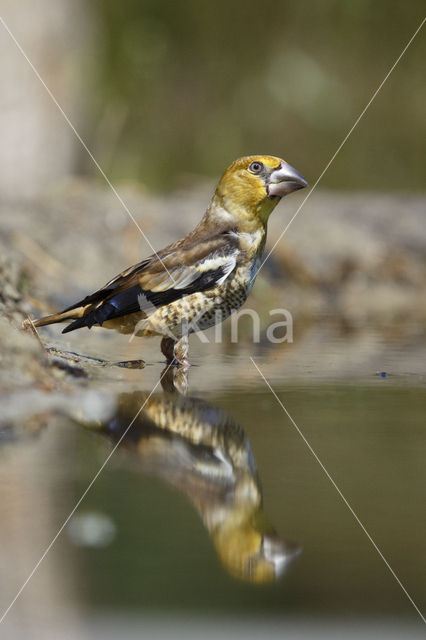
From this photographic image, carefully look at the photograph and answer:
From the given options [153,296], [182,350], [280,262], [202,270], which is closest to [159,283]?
[153,296]

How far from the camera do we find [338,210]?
7723mm

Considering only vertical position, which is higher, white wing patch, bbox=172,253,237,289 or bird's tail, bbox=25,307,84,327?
white wing patch, bbox=172,253,237,289

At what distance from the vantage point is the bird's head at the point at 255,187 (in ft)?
14.1

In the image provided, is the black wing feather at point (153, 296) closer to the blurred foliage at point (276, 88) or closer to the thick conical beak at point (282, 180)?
the thick conical beak at point (282, 180)

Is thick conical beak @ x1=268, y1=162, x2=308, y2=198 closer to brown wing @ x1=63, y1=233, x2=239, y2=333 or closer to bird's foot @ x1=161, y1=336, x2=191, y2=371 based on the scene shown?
brown wing @ x1=63, y1=233, x2=239, y2=333

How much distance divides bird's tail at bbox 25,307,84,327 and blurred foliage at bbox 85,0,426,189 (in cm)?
614

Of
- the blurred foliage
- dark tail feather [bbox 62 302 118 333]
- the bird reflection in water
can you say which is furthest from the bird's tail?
the blurred foliage

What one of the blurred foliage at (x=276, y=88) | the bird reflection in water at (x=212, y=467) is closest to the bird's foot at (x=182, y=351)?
the bird reflection in water at (x=212, y=467)

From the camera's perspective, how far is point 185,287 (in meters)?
3.93

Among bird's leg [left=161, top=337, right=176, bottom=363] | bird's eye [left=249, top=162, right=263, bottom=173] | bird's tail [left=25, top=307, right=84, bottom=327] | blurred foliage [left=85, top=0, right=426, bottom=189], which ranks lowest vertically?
blurred foliage [left=85, top=0, right=426, bottom=189]

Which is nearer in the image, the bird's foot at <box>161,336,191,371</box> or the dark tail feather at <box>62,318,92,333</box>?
the dark tail feather at <box>62,318,92,333</box>

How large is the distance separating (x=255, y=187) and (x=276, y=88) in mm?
6193

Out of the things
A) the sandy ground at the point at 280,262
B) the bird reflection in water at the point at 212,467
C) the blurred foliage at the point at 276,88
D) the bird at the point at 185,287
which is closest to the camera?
the bird reflection in water at the point at 212,467

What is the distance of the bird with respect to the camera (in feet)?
12.9
